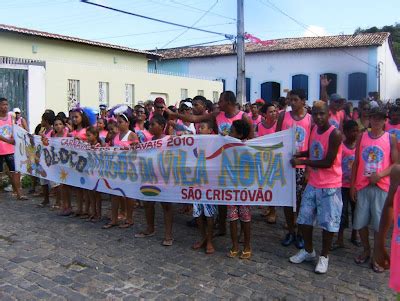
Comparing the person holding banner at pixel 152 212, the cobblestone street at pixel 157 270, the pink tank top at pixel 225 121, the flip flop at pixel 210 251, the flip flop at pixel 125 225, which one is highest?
the pink tank top at pixel 225 121

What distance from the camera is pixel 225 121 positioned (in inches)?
210

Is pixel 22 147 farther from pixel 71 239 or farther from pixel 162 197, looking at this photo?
pixel 162 197

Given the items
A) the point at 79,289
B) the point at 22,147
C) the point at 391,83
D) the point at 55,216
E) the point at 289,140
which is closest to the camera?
the point at 79,289

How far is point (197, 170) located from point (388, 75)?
3599 centimetres

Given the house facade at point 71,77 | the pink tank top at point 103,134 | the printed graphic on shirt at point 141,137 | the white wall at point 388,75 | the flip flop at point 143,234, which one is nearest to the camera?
the flip flop at point 143,234

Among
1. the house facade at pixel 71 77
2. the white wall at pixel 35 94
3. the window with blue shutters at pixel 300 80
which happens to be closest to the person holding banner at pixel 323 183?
the house facade at pixel 71 77

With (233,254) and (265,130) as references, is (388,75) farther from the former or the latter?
(233,254)

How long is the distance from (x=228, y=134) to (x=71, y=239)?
92.9 inches

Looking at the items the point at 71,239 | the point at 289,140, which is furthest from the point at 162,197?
the point at 289,140

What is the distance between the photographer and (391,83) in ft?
127

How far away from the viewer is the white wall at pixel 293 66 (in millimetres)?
32594

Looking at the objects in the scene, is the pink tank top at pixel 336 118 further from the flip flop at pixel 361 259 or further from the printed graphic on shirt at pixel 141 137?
the printed graphic on shirt at pixel 141 137

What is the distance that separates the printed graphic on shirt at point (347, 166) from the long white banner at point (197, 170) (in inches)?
35.3

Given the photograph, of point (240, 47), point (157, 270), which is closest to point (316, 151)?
point (157, 270)
